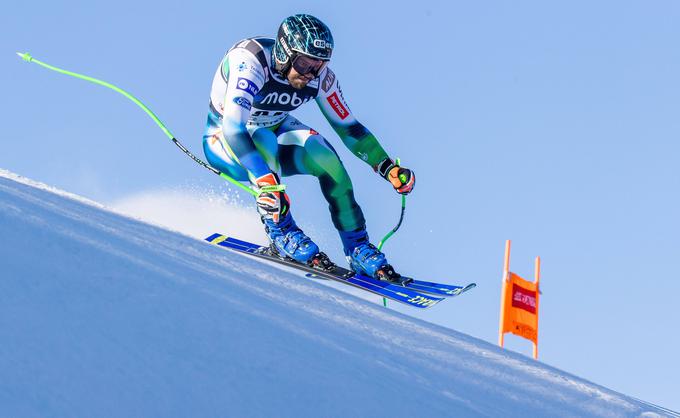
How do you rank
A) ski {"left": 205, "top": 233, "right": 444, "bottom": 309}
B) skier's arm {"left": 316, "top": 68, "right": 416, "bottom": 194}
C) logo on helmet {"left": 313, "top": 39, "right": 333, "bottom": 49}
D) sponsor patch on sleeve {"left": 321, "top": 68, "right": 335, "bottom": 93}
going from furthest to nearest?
skier's arm {"left": 316, "top": 68, "right": 416, "bottom": 194}
sponsor patch on sleeve {"left": 321, "top": 68, "right": 335, "bottom": 93}
ski {"left": 205, "top": 233, "right": 444, "bottom": 309}
logo on helmet {"left": 313, "top": 39, "right": 333, "bottom": 49}

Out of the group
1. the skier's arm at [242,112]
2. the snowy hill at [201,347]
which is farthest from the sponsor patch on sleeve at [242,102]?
the snowy hill at [201,347]

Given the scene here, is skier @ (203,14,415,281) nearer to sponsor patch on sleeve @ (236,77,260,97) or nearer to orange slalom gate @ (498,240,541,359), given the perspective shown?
sponsor patch on sleeve @ (236,77,260,97)

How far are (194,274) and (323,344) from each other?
0.76 m

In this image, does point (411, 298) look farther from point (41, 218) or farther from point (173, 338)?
point (173, 338)

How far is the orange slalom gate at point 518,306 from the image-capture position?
10.9 metres

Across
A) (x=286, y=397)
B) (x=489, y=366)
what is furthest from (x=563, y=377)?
(x=286, y=397)

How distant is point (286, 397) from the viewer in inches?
107

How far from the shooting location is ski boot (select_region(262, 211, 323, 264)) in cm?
802

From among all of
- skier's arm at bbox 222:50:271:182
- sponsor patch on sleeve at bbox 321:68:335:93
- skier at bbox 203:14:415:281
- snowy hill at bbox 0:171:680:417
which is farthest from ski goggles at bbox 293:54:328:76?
snowy hill at bbox 0:171:680:417

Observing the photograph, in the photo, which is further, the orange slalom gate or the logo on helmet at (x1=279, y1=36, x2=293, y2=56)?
the orange slalom gate

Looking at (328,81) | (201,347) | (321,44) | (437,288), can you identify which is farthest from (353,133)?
(201,347)

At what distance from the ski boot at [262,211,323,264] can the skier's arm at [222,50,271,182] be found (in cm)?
64

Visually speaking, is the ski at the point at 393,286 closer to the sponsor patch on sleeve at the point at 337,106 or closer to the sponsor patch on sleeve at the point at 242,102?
the sponsor patch on sleeve at the point at 337,106

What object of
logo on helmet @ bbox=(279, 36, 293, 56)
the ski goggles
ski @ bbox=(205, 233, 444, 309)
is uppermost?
logo on helmet @ bbox=(279, 36, 293, 56)
